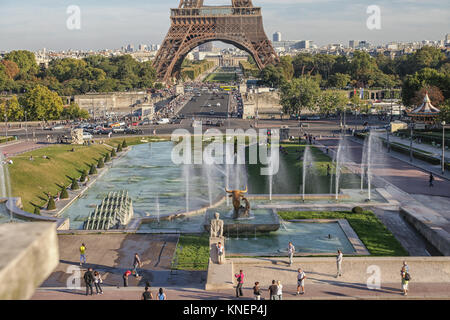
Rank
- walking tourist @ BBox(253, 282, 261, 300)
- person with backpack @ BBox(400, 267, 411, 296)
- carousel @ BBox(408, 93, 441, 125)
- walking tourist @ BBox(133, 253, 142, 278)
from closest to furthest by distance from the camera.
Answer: walking tourist @ BBox(253, 282, 261, 300) < person with backpack @ BBox(400, 267, 411, 296) < walking tourist @ BBox(133, 253, 142, 278) < carousel @ BBox(408, 93, 441, 125)

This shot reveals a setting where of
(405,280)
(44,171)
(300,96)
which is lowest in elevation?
(405,280)

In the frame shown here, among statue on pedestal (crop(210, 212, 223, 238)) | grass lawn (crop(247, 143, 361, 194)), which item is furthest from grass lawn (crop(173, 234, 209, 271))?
grass lawn (crop(247, 143, 361, 194))

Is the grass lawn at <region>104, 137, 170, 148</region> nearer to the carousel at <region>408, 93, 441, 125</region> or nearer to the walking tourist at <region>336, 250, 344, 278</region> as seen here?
the carousel at <region>408, 93, 441, 125</region>

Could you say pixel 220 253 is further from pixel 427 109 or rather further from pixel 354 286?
pixel 427 109

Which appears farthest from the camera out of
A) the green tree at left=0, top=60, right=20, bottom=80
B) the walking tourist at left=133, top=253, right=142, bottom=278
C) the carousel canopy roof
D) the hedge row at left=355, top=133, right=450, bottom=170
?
the green tree at left=0, top=60, right=20, bottom=80

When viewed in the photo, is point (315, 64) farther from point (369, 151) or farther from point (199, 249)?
point (199, 249)

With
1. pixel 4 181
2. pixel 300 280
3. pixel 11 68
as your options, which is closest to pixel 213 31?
pixel 11 68

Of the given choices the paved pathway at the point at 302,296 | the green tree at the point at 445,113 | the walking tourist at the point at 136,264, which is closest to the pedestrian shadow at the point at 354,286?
the paved pathway at the point at 302,296
